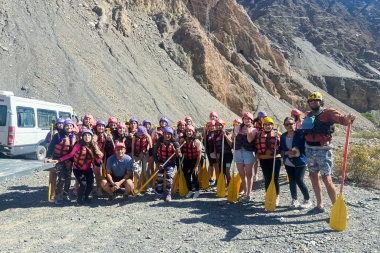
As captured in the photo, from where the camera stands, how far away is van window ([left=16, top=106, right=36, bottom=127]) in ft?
38.5

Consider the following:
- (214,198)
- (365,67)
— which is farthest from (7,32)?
(365,67)

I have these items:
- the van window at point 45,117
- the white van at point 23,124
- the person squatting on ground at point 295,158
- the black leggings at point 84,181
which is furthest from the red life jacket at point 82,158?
the van window at point 45,117

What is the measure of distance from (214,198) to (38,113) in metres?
8.24

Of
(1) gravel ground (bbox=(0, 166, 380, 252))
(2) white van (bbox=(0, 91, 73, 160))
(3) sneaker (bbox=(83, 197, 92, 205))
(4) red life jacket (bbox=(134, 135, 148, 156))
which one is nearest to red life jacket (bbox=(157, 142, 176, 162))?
(4) red life jacket (bbox=(134, 135, 148, 156))

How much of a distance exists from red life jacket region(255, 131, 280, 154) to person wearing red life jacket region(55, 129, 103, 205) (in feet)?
10.2

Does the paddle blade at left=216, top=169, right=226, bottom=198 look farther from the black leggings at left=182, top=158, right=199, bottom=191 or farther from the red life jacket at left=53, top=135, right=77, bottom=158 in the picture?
the red life jacket at left=53, top=135, right=77, bottom=158

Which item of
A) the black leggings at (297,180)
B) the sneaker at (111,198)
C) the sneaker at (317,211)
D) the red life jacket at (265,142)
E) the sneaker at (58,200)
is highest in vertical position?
the red life jacket at (265,142)

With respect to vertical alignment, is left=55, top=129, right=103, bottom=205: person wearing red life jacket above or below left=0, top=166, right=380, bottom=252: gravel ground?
above

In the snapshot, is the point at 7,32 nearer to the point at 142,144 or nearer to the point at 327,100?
the point at 142,144

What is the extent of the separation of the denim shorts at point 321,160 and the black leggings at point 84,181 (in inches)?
162

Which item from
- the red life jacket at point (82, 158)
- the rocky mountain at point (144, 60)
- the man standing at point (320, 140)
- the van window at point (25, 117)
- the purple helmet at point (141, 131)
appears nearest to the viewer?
the man standing at point (320, 140)

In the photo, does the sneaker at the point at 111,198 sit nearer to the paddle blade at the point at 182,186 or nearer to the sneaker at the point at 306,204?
the paddle blade at the point at 182,186

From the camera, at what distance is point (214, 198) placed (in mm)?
7398

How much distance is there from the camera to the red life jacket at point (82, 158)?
6.90 meters
